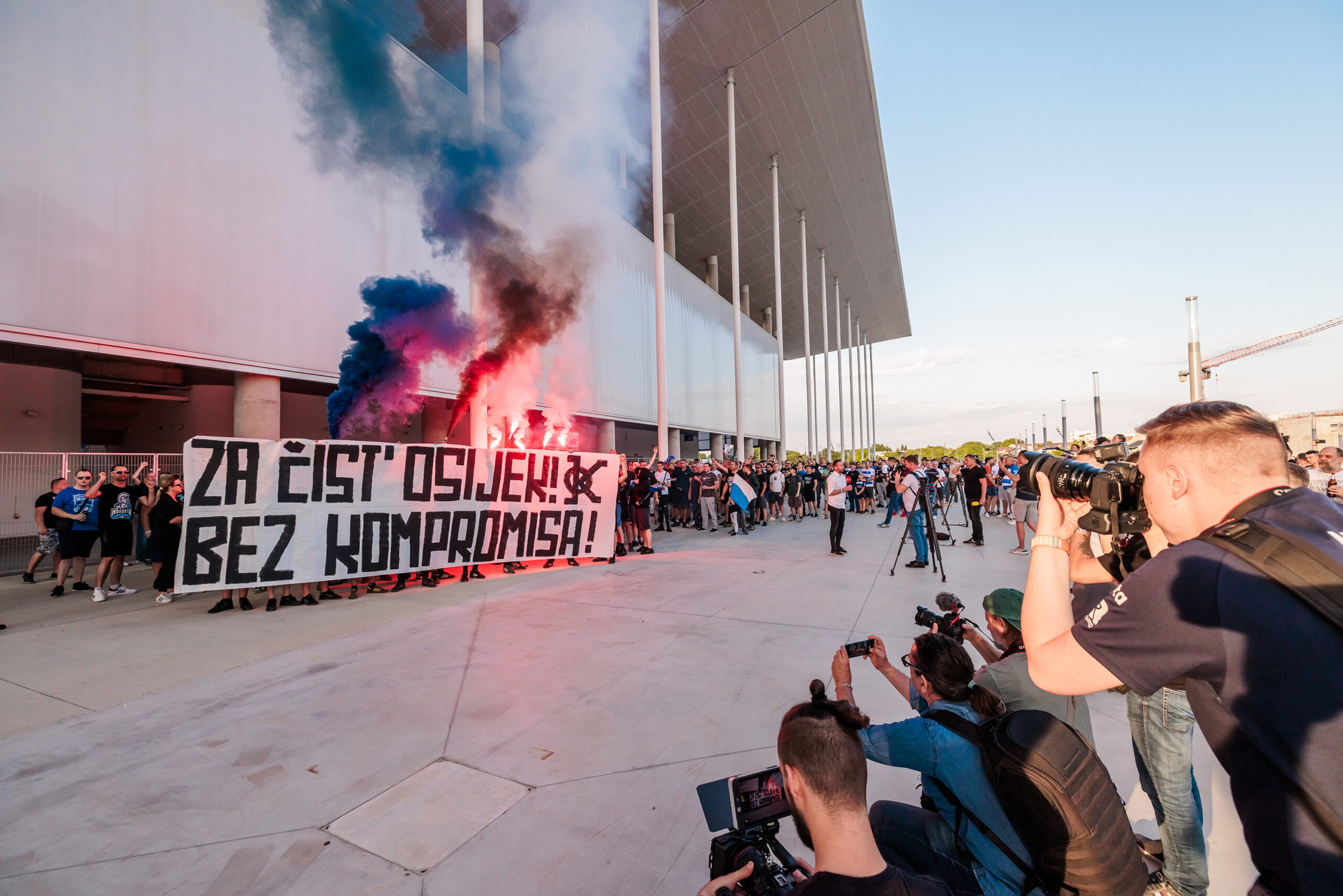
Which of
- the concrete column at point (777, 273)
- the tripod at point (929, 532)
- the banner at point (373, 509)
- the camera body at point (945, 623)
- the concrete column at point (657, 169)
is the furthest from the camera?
the concrete column at point (777, 273)

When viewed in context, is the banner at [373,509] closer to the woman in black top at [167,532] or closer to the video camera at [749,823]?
the woman in black top at [167,532]

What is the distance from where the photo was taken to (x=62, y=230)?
8656 millimetres

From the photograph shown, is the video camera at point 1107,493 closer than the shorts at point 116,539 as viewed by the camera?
Yes

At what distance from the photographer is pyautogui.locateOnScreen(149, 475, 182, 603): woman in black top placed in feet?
24.2

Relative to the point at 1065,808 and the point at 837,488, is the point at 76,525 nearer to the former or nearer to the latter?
the point at 1065,808

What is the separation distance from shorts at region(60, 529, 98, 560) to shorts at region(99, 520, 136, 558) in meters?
0.20

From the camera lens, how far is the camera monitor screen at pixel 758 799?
1.58 metres

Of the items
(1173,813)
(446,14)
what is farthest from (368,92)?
(1173,813)

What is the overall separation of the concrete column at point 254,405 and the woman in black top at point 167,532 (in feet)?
12.8

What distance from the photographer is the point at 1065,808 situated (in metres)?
1.47

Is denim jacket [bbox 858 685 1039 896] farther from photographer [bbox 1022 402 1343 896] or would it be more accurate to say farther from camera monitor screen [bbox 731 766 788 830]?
photographer [bbox 1022 402 1343 896]

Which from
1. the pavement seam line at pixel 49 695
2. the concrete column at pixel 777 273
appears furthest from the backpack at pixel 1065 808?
the concrete column at pixel 777 273

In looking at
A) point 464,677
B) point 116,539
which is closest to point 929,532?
point 464,677

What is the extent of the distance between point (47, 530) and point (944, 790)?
12187mm
